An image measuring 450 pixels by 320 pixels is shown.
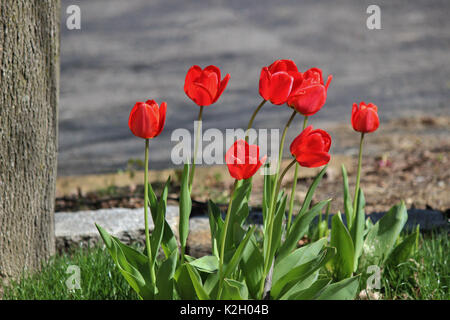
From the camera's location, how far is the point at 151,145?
18.8 feet

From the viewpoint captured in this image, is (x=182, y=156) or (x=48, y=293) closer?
(x=48, y=293)

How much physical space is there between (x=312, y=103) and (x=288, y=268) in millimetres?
664

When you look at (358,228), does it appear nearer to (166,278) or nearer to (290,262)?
(290,262)

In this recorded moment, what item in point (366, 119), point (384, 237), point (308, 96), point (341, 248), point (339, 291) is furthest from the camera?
point (384, 237)

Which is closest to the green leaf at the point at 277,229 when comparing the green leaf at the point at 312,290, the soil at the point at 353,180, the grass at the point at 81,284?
the green leaf at the point at 312,290

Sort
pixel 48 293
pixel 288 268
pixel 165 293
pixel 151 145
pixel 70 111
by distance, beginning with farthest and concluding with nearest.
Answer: pixel 70 111
pixel 151 145
pixel 48 293
pixel 288 268
pixel 165 293

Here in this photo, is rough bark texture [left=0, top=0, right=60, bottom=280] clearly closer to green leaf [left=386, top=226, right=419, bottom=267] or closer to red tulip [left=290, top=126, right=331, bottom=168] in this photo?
red tulip [left=290, top=126, right=331, bottom=168]

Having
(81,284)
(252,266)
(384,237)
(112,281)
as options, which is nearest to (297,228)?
(252,266)

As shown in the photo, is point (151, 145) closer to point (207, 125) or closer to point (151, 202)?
point (207, 125)

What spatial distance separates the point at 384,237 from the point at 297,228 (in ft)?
2.39

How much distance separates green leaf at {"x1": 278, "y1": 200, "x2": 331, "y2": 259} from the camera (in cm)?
203

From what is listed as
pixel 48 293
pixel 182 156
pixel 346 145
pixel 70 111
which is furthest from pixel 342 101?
pixel 48 293

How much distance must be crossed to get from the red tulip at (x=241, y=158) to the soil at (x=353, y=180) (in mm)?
1789

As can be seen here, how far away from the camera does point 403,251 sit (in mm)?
2570
